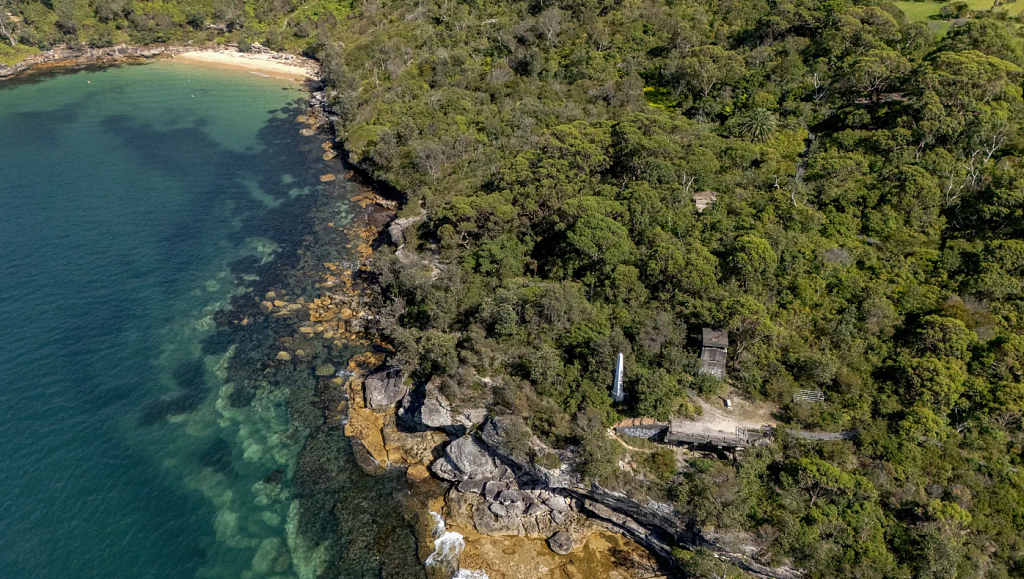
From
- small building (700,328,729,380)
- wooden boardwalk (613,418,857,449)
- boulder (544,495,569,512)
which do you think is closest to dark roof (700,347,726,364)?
small building (700,328,729,380)

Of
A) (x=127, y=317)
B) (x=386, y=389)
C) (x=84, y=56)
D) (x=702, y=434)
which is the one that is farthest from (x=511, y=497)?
(x=84, y=56)

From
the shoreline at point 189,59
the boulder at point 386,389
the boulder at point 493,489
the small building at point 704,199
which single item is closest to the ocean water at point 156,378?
the boulder at point 386,389

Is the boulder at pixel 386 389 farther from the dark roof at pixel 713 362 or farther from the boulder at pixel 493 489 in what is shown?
the dark roof at pixel 713 362

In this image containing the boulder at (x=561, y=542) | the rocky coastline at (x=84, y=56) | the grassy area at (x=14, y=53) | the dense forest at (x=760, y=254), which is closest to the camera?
the dense forest at (x=760, y=254)

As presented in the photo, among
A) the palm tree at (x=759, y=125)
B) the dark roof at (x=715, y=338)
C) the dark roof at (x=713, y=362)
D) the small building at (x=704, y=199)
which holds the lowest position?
the dark roof at (x=713, y=362)

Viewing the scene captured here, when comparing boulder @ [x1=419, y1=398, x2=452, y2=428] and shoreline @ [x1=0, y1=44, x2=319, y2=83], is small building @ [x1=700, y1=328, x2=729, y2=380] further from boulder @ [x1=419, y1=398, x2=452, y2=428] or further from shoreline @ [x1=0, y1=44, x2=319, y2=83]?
shoreline @ [x1=0, y1=44, x2=319, y2=83]

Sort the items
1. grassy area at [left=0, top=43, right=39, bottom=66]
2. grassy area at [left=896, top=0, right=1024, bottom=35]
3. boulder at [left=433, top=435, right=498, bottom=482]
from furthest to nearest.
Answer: grassy area at [left=0, top=43, right=39, bottom=66]
grassy area at [left=896, top=0, right=1024, bottom=35]
boulder at [left=433, top=435, right=498, bottom=482]
